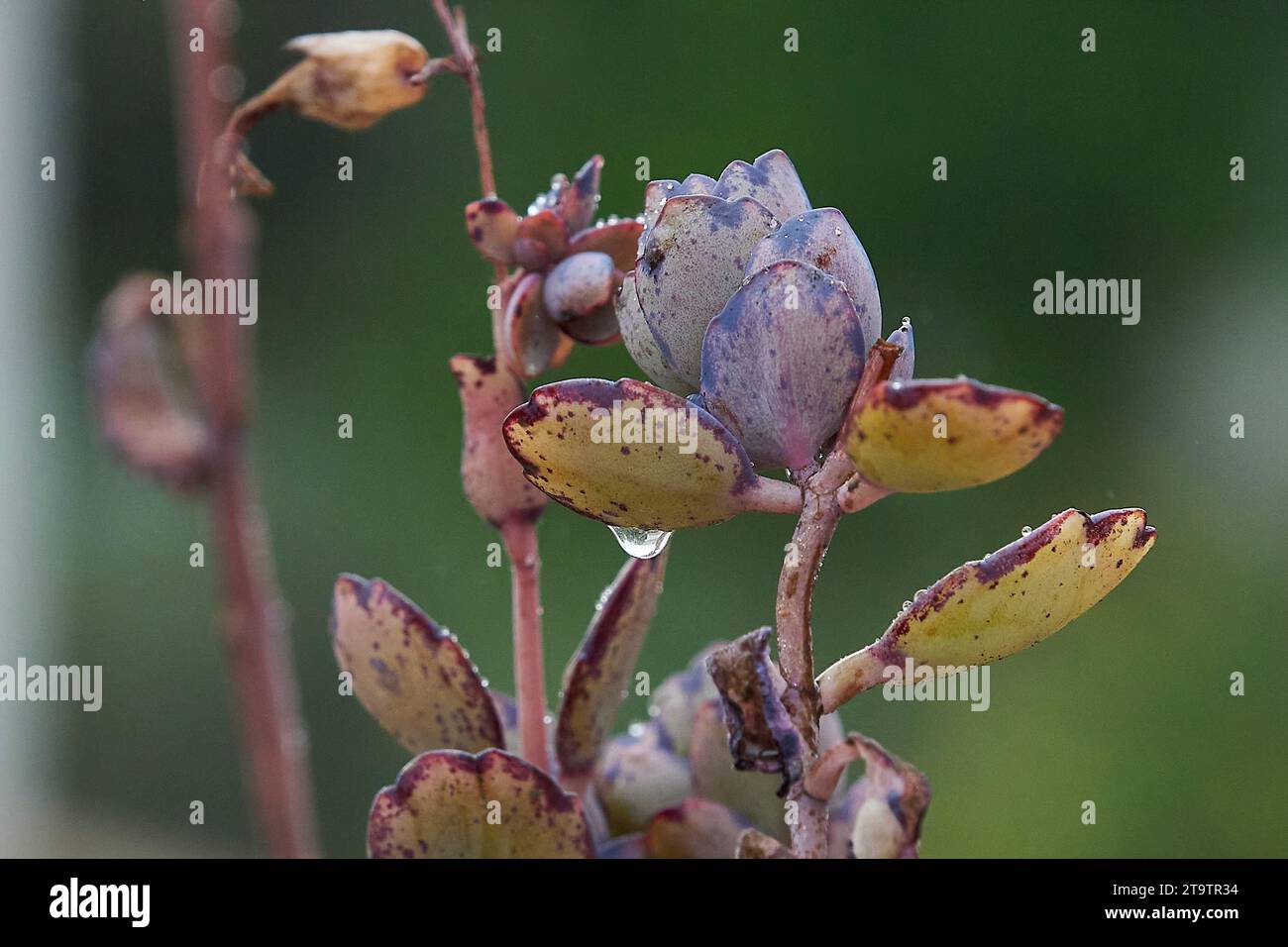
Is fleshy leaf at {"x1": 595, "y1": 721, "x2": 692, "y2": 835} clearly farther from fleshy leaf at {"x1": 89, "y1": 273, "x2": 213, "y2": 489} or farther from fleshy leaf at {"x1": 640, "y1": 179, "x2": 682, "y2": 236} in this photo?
fleshy leaf at {"x1": 89, "y1": 273, "x2": 213, "y2": 489}

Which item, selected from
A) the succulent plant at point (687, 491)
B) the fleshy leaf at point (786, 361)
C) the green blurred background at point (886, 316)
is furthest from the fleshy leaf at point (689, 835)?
the green blurred background at point (886, 316)

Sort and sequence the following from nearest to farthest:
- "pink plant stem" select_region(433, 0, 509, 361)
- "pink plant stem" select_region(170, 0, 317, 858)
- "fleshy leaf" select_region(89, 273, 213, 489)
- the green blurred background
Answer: "pink plant stem" select_region(433, 0, 509, 361) → "pink plant stem" select_region(170, 0, 317, 858) → "fleshy leaf" select_region(89, 273, 213, 489) → the green blurred background

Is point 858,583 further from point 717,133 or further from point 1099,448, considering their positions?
point 717,133

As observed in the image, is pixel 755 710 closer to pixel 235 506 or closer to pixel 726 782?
pixel 726 782

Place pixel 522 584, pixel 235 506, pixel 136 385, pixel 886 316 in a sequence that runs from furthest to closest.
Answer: pixel 886 316, pixel 136 385, pixel 235 506, pixel 522 584

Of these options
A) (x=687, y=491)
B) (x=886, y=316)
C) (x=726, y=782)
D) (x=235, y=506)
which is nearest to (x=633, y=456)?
(x=687, y=491)

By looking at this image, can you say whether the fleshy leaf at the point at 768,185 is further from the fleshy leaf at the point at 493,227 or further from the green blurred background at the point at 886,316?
the green blurred background at the point at 886,316

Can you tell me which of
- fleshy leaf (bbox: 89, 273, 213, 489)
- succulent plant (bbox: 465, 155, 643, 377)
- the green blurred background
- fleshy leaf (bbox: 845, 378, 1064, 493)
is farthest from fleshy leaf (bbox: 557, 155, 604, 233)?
the green blurred background

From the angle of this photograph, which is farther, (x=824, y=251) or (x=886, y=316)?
(x=886, y=316)
